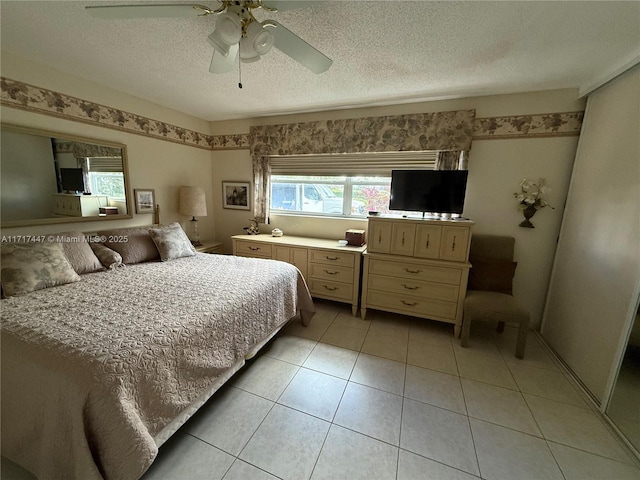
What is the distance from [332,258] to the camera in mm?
2848

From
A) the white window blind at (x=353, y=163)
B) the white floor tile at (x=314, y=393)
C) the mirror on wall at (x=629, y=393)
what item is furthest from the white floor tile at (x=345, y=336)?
the white window blind at (x=353, y=163)

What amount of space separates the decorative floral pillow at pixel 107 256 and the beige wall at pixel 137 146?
1.17ft

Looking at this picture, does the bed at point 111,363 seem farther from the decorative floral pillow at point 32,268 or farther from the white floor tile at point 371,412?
the white floor tile at point 371,412

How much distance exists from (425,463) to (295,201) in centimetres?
298

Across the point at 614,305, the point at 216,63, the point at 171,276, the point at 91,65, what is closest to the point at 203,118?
the point at 91,65

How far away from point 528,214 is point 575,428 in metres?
1.78

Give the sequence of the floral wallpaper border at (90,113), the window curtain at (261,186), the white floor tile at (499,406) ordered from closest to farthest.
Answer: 1. the white floor tile at (499,406)
2. the floral wallpaper border at (90,113)
3. the window curtain at (261,186)

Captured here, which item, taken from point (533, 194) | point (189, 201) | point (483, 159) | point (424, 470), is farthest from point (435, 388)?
point (189, 201)

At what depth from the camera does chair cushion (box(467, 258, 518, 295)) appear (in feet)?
8.09

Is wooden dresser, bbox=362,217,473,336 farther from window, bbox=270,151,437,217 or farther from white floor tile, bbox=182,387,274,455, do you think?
white floor tile, bbox=182,387,274,455

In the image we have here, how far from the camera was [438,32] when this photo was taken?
154 cm

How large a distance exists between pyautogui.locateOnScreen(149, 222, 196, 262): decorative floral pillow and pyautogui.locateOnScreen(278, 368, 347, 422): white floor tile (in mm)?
1744

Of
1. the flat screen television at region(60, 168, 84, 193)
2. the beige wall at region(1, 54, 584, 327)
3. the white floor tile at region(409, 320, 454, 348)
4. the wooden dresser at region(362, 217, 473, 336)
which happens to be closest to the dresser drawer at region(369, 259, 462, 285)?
the wooden dresser at region(362, 217, 473, 336)

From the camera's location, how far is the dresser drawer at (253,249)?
10.4 feet
